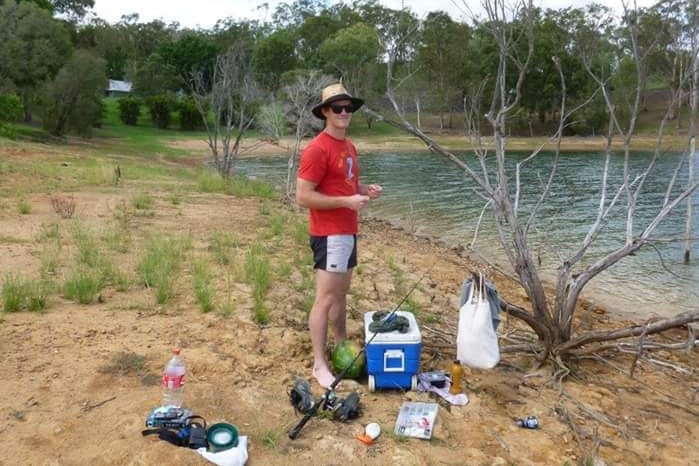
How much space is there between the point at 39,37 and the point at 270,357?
93.0 feet

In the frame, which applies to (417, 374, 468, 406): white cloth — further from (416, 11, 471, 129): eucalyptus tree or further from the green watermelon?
(416, 11, 471, 129): eucalyptus tree

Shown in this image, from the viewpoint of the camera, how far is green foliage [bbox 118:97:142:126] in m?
41.7

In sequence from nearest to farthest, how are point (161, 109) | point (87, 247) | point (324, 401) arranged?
point (324, 401) → point (87, 247) → point (161, 109)

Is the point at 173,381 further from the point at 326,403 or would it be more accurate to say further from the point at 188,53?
the point at 188,53

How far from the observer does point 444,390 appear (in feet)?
11.8

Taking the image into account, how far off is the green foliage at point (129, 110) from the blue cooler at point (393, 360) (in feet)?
137

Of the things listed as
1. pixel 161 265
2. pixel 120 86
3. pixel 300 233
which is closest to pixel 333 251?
pixel 161 265

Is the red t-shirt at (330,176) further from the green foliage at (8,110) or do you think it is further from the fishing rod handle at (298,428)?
the green foliage at (8,110)

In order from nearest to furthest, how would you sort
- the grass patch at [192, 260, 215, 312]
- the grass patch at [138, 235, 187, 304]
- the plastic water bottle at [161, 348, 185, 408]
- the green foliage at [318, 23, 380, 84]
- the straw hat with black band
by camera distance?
the plastic water bottle at [161, 348, 185, 408]
the straw hat with black band
the grass patch at [192, 260, 215, 312]
the grass patch at [138, 235, 187, 304]
the green foliage at [318, 23, 380, 84]

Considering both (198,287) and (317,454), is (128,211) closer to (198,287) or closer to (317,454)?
(198,287)

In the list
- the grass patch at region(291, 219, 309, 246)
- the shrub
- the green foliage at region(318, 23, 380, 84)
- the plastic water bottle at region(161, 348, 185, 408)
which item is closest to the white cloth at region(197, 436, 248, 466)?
the plastic water bottle at region(161, 348, 185, 408)

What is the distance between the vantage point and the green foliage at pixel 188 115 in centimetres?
4106

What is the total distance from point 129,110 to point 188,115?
3992 millimetres

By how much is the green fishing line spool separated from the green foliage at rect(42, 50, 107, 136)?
1094 inches
